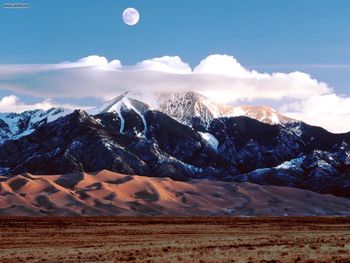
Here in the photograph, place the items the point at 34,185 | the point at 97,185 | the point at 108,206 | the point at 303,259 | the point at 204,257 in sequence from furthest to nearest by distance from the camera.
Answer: the point at 97,185 < the point at 34,185 < the point at 108,206 < the point at 204,257 < the point at 303,259

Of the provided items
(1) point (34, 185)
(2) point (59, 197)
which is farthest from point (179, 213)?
(1) point (34, 185)

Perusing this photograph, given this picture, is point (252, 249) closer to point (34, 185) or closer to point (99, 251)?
point (99, 251)

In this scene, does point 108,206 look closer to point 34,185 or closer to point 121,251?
point 34,185

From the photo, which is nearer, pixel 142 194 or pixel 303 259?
pixel 303 259

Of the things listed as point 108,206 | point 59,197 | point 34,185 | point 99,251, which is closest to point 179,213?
point 108,206

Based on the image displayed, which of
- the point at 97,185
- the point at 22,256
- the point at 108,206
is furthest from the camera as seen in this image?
the point at 97,185

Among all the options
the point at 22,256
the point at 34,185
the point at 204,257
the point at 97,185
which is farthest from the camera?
the point at 97,185

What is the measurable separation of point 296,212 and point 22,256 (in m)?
151

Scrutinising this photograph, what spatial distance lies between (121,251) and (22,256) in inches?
→ 284

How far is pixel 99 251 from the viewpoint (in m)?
44.9

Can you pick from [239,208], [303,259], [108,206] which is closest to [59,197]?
[108,206]

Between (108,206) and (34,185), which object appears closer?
(108,206)

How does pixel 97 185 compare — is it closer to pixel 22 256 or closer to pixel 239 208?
pixel 239 208

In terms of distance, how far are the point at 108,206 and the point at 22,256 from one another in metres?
127
